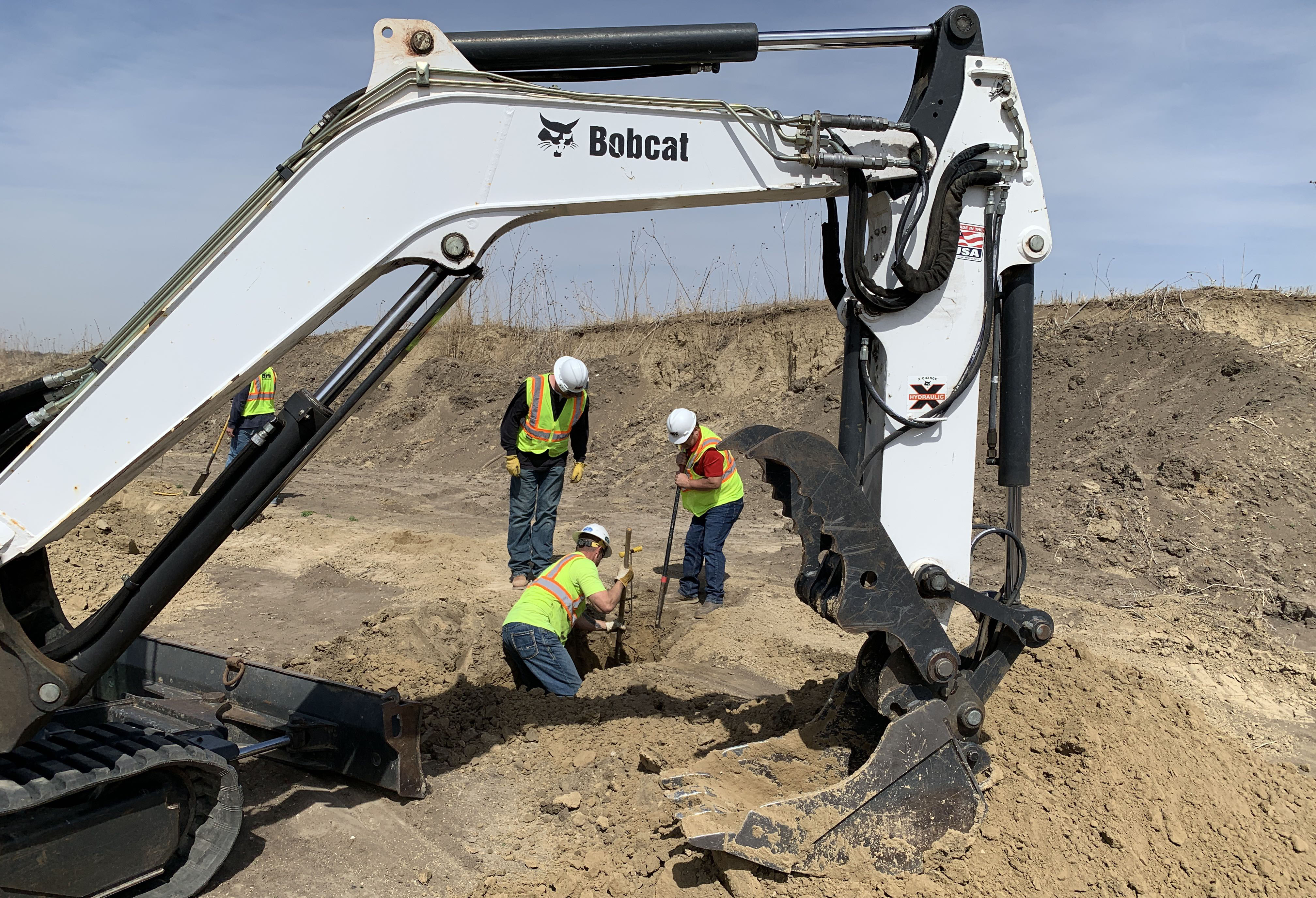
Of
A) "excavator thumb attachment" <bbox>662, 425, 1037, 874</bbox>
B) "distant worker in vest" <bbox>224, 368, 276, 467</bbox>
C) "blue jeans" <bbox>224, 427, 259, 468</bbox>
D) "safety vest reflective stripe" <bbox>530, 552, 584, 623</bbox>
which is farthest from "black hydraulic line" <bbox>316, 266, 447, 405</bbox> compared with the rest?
"blue jeans" <bbox>224, 427, 259, 468</bbox>

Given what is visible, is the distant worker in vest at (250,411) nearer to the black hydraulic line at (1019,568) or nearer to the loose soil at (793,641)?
the loose soil at (793,641)

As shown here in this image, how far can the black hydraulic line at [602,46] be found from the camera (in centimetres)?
329

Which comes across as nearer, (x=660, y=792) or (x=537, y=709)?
(x=660, y=792)

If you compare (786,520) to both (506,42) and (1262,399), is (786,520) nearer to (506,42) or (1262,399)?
(1262,399)

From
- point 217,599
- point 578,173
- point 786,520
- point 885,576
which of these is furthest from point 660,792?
point 786,520

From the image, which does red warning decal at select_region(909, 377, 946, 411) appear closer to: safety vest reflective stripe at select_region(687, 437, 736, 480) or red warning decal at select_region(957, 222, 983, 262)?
red warning decal at select_region(957, 222, 983, 262)

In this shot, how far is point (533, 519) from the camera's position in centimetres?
797

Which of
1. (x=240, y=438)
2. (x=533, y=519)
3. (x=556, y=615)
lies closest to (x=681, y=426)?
(x=533, y=519)

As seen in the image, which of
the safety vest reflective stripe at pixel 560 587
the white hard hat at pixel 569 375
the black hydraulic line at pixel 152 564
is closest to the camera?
the black hydraulic line at pixel 152 564

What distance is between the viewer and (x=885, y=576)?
3.40 metres

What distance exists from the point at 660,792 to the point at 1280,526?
7295 millimetres

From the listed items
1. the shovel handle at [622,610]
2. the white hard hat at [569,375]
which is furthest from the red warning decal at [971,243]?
the white hard hat at [569,375]

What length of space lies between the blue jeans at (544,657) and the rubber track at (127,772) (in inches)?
81.0

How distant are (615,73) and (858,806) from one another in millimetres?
2846
